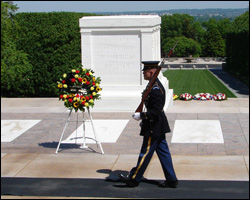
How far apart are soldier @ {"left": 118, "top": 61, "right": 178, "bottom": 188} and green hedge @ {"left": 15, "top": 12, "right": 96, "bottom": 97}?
11.9m

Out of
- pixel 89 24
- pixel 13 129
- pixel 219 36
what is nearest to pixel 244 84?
pixel 89 24

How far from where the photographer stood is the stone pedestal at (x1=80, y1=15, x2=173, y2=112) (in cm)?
1090

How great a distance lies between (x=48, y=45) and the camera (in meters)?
17.1

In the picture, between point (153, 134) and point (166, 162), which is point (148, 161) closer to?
point (166, 162)

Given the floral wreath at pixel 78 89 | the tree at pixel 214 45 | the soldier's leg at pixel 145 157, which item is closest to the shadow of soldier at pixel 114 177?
the soldier's leg at pixel 145 157

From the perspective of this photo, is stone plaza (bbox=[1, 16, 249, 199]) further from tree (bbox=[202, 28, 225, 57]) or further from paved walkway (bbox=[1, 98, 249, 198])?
tree (bbox=[202, 28, 225, 57])

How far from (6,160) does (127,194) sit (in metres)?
2.53

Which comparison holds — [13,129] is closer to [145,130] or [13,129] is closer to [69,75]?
[69,75]

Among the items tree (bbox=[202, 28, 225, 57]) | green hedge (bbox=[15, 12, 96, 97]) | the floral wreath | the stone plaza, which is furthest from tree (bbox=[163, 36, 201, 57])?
the floral wreath

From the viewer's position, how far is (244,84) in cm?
2272

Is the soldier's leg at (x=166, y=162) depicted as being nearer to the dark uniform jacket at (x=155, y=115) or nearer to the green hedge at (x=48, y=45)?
the dark uniform jacket at (x=155, y=115)

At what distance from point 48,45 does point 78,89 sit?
33.7ft

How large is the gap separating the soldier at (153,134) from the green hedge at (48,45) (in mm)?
11935

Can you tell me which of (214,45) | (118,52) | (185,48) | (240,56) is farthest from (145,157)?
(185,48)
